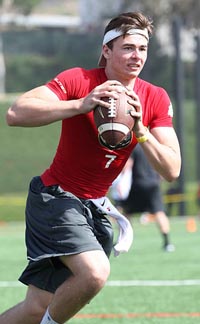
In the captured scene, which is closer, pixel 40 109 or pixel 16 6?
pixel 40 109

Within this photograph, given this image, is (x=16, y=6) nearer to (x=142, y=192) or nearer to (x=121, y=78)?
(x=142, y=192)

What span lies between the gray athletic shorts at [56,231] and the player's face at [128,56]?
2.53 feet

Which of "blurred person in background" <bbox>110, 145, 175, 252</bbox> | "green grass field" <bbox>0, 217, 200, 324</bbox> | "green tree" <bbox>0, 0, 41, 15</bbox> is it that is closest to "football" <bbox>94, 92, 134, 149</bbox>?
"green grass field" <bbox>0, 217, 200, 324</bbox>

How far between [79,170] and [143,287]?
3.85 meters

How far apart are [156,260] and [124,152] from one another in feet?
21.4

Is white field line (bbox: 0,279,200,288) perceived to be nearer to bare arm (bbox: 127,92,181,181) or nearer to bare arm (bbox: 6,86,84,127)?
bare arm (bbox: 127,92,181,181)

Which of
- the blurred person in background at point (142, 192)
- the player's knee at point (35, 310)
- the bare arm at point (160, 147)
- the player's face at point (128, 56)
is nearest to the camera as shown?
the bare arm at point (160, 147)

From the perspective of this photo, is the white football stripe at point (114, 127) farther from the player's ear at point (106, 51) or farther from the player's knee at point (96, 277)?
the player's knee at point (96, 277)

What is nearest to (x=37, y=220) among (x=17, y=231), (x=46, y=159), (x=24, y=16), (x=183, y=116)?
(x=17, y=231)

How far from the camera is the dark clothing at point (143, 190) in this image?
14.7 metres

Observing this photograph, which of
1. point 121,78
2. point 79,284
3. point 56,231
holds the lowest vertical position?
point 79,284

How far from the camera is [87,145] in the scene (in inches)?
229

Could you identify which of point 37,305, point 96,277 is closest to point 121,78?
point 96,277

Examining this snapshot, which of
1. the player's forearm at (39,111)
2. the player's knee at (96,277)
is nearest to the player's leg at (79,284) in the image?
the player's knee at (96,277)
